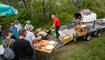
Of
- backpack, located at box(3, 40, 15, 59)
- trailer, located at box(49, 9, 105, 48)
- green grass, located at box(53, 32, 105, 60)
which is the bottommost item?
green grass, located at box(53, 32, 105, 60)

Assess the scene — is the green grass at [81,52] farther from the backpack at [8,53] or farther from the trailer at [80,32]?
the backpack at [8,53]

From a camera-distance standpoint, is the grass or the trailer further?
the trailer

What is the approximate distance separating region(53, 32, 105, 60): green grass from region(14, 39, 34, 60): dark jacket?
2368 millimetres

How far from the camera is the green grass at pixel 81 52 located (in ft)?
15.4

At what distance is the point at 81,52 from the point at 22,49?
3.67 metres

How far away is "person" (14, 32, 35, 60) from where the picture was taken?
2709 millimetres

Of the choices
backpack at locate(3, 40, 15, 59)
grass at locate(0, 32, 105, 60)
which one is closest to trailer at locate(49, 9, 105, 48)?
grass at locate(0, 32, 105, 60)

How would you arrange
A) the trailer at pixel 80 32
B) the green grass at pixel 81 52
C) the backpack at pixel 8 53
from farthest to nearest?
the trailer at pixel 80 32
the green grass at pixel 81 52
the backpack at pixel 8 53

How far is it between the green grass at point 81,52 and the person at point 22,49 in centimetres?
234

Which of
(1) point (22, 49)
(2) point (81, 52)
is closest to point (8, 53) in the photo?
(1) point (22, 49)

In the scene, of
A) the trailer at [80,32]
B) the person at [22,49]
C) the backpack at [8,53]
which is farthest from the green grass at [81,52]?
the backpack at [8,53]

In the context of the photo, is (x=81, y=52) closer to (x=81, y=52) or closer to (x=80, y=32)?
(x=81, y=52)

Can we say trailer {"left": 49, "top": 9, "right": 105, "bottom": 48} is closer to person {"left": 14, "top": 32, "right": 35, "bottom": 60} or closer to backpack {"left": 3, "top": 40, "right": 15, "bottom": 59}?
person {"left": 14, "top": 32, "right": 35, "bottom": 60}

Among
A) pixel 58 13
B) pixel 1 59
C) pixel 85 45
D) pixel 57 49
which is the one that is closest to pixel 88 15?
pixel 85 45
